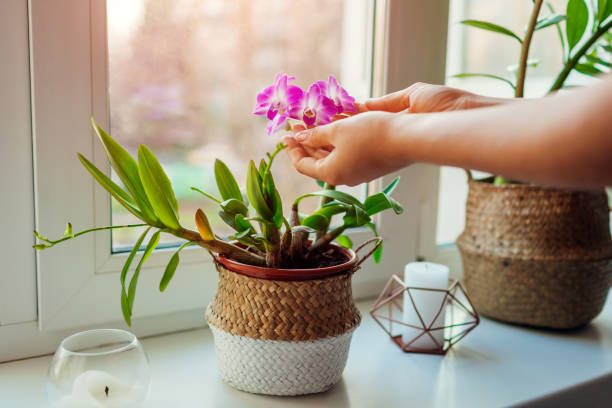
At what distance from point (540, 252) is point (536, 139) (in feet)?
1.93

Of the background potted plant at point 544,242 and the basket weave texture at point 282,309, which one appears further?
the background potted plant at point 544,242

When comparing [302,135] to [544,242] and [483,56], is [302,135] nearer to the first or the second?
[544,242]

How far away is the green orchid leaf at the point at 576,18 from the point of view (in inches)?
38.6

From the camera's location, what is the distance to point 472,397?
0.81 metres

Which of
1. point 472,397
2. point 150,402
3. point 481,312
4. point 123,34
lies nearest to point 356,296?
point 481,312

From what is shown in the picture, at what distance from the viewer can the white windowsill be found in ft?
2.54

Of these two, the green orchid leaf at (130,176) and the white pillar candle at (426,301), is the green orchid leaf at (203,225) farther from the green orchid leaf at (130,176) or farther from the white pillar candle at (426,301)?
the white pillar candle at (426,301)

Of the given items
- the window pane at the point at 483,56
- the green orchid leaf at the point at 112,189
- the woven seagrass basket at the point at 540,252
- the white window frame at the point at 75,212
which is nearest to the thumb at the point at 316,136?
the green orchid leaf at the point at 112,189

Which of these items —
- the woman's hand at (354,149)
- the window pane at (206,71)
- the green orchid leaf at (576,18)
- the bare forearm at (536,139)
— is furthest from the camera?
the green orchid leaf at (576,18)

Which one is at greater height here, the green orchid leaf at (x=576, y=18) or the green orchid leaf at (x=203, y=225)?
the green orchid leaf at (x=576, y=18)

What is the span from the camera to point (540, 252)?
3.20 feet

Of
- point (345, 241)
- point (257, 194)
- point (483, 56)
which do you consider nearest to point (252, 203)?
point (257, 194)

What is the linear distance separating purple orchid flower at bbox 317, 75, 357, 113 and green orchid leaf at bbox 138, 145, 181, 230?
0.76 feet

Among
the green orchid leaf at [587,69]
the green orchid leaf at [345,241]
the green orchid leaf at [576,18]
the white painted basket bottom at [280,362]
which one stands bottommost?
the white painted basket bottom at [280,362]
